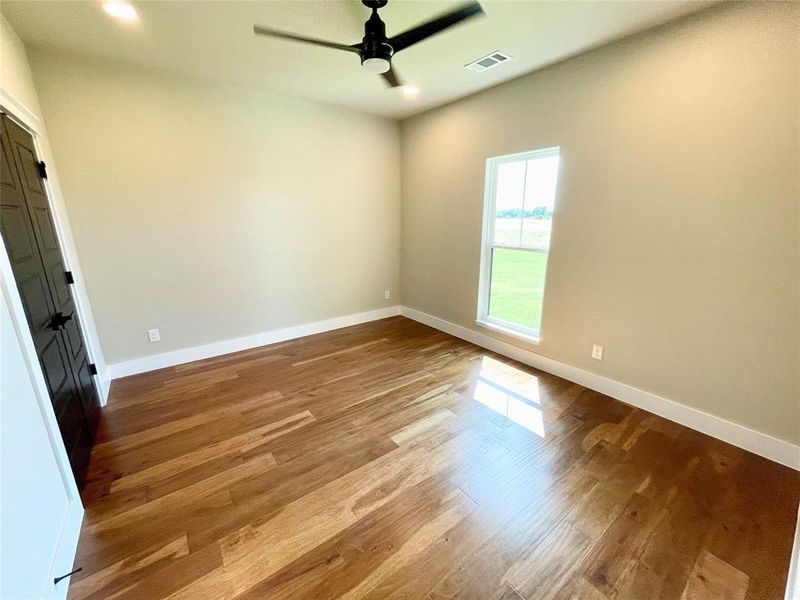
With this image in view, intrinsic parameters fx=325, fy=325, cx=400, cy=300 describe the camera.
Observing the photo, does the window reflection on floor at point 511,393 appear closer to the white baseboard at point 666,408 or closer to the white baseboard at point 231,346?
the white baseboard at point 666,408

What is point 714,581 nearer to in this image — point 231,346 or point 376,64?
point 376,64

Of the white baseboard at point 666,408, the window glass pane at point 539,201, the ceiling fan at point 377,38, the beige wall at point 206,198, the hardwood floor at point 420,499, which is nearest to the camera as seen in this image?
the hardwood floor at point 420,499

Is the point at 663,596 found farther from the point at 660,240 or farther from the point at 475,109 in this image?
the point at 475,109

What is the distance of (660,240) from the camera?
229 cm

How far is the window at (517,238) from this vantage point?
9.80 ft

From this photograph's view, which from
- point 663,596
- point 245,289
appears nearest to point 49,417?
point 245,289

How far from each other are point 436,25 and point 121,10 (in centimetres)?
191

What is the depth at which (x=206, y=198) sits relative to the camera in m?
3.17

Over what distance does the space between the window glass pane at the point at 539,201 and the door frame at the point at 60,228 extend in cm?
361

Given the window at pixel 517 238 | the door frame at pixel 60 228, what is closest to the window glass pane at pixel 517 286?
Answer: the window at pixel 517 238

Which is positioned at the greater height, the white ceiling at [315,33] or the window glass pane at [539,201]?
the white ceiling at [315,33]

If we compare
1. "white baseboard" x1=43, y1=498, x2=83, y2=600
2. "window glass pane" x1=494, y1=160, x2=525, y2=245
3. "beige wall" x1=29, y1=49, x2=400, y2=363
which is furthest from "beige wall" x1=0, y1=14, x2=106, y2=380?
"window glass pane" x1=494, y1=160, x2=525, y2=245

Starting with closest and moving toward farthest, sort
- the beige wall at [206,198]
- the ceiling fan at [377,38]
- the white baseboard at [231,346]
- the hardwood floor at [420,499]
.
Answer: the hardwood floor at [420,499]
the ceiling fan at [377,38]
the beige wall at [206,198]
the white baseboard at [231,346]

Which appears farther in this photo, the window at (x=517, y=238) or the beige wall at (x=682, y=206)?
the window at (x=517, y=238)
